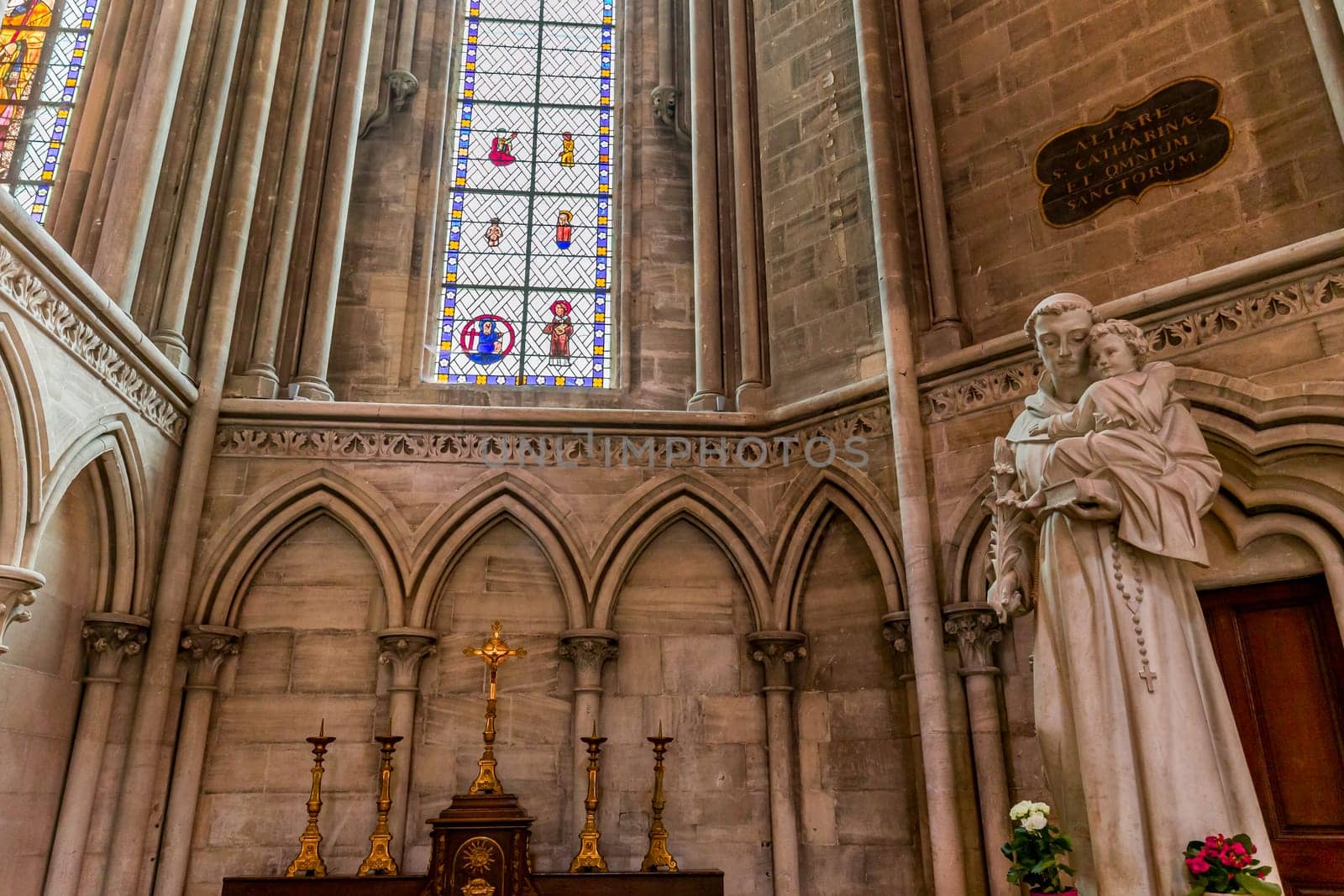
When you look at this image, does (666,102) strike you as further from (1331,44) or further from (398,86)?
(1331,44)

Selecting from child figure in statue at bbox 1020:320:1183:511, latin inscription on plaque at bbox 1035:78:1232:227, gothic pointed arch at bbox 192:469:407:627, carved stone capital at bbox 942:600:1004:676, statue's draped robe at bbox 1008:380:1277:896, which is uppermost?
latin inscription on plaque at bbox 1035:78:1232:227

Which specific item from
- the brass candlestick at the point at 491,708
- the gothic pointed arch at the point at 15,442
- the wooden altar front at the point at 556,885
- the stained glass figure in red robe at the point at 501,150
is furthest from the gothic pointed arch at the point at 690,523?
the stained glass figure in red robe at the point at 501,150

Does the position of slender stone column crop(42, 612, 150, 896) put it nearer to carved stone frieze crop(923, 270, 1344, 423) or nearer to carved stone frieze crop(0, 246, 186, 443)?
carved stone frieze crop(0, 246, 186, 443)

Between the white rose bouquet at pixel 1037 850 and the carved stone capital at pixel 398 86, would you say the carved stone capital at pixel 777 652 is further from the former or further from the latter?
the carved stone capital at pixel 398 86

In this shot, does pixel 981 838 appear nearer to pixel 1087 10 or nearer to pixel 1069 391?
pixel 1069 391

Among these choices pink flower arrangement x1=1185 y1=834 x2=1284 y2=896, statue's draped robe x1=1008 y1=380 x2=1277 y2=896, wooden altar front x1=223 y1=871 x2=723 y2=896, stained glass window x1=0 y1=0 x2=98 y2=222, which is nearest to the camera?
pink flower arrangement x1=1185 y1=834 x2=1284 y2=896

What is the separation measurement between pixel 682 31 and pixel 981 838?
6878mm

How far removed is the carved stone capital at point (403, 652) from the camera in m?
5.78

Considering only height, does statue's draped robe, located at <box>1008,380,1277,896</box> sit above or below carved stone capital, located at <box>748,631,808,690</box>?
below

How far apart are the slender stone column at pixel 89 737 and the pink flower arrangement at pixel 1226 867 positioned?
197 inches

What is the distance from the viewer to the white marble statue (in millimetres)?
2816

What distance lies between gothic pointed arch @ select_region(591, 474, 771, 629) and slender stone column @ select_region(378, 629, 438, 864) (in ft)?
3.50

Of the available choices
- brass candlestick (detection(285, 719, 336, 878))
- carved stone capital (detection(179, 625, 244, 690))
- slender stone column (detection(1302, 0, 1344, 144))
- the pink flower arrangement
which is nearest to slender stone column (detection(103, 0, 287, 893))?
carved stone capital (detection(179, 625, 244, 690))

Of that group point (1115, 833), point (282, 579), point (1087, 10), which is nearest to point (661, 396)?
point (282, 579)
